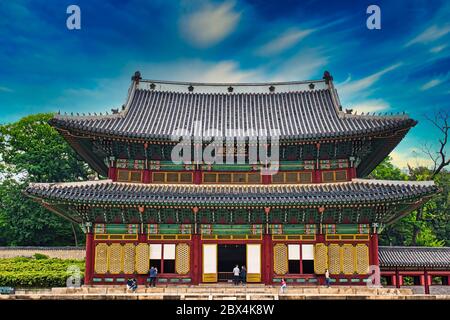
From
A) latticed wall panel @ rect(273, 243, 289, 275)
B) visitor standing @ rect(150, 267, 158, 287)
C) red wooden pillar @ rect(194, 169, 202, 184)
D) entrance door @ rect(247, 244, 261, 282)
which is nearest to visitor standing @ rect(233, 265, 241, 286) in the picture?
entrance door @ rect(247, 244, 261, 282)

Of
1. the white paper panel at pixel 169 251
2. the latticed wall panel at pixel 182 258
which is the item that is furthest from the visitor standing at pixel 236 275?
the white paper panel at pixel 169 251

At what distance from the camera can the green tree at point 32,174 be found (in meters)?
48.7

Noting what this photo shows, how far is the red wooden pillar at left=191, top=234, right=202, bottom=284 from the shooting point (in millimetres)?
25375

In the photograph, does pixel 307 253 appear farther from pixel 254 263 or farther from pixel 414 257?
pixel 414 257

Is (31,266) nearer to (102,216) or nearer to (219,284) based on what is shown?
(102,216)

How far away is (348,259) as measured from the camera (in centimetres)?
2541

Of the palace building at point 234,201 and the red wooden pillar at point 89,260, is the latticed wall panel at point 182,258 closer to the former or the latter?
the palace building at point 234,201

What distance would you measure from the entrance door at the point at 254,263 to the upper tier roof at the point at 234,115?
21.6 feet

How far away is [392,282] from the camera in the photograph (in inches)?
1164

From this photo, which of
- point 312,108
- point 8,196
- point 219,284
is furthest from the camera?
point 8,196

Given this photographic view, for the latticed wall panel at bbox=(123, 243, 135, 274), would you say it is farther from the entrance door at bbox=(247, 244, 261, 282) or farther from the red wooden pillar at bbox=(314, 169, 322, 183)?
the red wooden pillar at bbox=(314, 169, 322, 183)

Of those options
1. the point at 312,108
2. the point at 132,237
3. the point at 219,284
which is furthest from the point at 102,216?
the point at 312,108

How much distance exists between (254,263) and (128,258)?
714 cm

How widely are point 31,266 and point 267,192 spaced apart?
19250 millimetres
